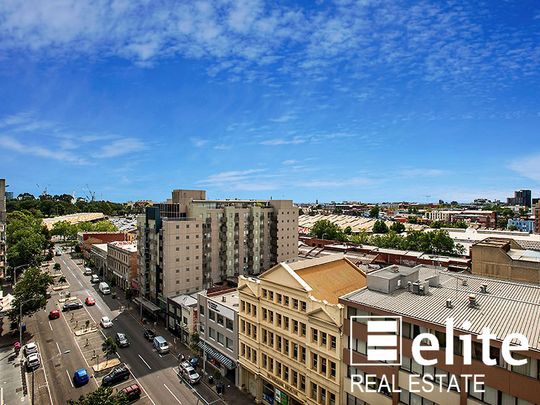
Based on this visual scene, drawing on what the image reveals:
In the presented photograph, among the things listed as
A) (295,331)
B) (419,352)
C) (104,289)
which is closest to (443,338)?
(419,352)

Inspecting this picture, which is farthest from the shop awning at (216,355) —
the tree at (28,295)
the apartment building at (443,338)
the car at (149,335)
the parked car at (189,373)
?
the tree at (28,295)

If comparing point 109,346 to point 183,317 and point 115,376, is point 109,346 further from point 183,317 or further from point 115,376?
point 183,317

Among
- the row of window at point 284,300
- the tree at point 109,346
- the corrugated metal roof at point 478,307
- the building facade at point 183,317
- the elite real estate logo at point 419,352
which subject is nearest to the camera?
the elite real estate logo at point 419,352

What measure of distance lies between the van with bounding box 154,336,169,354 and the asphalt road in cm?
87

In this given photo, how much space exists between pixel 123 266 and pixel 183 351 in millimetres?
44283

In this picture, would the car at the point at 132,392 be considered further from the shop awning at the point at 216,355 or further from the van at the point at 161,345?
the van at the point at 161,345

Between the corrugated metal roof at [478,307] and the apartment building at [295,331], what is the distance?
5538 millimetres

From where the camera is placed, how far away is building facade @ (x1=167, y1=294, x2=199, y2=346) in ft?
191

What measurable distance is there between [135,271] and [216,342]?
46.2 meters

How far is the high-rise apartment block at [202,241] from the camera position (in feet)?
236

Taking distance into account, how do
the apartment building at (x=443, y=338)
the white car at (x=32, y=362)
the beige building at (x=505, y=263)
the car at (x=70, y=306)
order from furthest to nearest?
1. the car at (x=70, y=306)
2. the beige building at (x=505, y=263)
3. the white car at (x=32, y=362)
4. the apartment building at (x=443, y=338)

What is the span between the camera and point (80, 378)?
4684 centimetres

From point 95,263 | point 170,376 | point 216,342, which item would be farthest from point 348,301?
point 95,263

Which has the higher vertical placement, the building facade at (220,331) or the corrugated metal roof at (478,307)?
the corrugated metal roof at (478,307)
